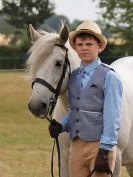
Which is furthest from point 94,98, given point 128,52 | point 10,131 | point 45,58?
point 128,52

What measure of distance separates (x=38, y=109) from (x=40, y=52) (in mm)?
478

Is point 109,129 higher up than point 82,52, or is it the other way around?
point 82,52

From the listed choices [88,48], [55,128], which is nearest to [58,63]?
[88,48]

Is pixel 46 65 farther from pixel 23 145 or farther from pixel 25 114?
pixel 25 114

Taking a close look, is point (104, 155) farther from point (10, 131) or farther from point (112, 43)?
point (112, 43)

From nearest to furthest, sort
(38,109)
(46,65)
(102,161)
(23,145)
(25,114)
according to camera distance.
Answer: (102,161)
(38,109)
(46,65)
(23,145)
(25,114)

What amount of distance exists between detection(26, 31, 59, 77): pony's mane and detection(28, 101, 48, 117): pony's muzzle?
312 mm

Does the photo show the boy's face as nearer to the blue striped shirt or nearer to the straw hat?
the straw hat

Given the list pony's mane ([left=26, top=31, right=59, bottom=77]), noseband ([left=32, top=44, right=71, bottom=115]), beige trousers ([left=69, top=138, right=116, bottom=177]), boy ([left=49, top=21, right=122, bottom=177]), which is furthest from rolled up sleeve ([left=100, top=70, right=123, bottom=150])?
pony's mane ([left=26, top=31, right=59, bottom=77])

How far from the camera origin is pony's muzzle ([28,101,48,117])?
359 centimetres

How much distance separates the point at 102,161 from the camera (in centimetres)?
330

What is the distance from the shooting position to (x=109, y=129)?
336 cm

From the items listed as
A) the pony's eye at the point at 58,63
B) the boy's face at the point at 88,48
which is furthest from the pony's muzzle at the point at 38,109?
the boy's face at the point at 88,48

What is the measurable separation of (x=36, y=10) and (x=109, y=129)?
226 feet
